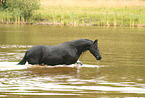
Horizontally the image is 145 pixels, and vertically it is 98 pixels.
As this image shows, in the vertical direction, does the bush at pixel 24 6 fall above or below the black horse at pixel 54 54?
above

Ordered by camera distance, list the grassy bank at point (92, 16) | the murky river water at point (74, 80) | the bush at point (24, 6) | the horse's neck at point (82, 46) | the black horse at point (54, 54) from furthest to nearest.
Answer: the bush at point (24, 6)
the grassy bank at point (92, 16)
the horse's neck at point (82, 46)
the black horse at point (54, 54)
the murky river water at point (74, 80)

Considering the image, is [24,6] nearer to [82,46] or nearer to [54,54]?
[82,46]

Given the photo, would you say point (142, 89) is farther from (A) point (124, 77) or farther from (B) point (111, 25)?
(B) point (111, 25)

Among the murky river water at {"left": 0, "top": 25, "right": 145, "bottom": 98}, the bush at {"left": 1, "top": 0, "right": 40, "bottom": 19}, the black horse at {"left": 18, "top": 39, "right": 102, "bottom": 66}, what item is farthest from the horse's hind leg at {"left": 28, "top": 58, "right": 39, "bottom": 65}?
the bush at {"left": 1, "top": 0, "right": 40, "bottom": 19}

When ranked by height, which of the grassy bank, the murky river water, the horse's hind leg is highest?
the grassy bank

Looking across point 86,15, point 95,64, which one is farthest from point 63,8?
point 95,64

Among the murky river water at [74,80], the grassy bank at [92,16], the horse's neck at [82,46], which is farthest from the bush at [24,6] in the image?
the horse's neck at [82,46]

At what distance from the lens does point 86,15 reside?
184 ft

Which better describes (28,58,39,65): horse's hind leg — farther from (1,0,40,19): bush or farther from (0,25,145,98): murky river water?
(1,0,40,19): bush

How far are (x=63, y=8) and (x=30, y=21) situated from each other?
1171cm

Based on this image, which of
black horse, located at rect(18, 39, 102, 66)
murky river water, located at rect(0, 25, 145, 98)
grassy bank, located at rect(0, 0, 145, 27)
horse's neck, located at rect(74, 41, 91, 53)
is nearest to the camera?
murky river water, located at rect(0, 25, 145, 98)

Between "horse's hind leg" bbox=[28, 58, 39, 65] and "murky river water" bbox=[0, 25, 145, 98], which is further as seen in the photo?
"horse's hind leg" bbox=[28, 58, 39, 65]

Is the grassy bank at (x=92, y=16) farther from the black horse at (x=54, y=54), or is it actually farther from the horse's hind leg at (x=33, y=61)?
the horse's hind leg at (x=33, y=61)

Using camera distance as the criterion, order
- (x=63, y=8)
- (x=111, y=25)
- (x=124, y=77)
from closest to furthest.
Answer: (x=124, y=77) → (x=111, y=25) → (x=63, y=8)
